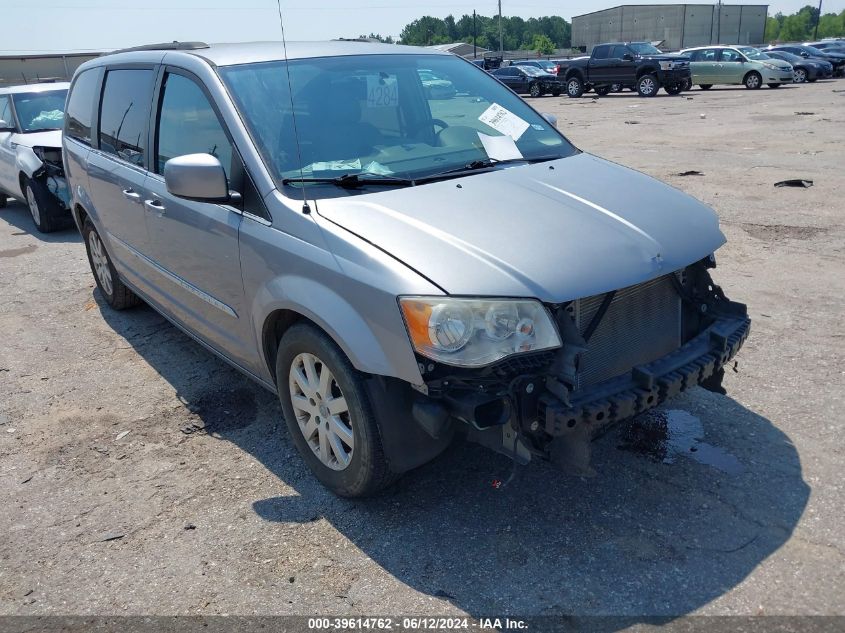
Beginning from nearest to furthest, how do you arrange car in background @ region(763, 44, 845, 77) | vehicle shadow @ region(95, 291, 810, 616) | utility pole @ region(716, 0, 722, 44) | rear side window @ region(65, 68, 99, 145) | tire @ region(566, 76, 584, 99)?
vehicle shadow @ region(95, 291, 810, 616) → rear side window @ region(65, 68, 99, 145) → tire @ region(566, 76, 584, 99) → car in background @ region(763, 44, 845, 77) → utility pole @ region(716, 0, 722, 44)

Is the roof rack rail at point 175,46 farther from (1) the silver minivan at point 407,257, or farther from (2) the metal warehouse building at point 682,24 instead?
(2) the metal warehouse building at point 682,24

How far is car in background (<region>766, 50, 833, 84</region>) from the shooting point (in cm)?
3111

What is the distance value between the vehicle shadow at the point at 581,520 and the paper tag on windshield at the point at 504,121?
1696mm

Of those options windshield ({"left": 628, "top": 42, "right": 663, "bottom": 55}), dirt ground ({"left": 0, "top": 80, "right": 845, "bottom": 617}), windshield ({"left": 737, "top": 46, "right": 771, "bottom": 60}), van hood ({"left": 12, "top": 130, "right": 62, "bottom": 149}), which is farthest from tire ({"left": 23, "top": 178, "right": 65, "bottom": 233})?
windshield ({"left": 737, "top": 46, "right": 771, "bottom": 60})

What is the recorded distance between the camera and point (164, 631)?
2.70m

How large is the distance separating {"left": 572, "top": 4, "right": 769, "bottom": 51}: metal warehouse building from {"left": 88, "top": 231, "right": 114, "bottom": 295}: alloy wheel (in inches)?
3711

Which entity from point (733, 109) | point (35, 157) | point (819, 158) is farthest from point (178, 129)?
point (733, 109)

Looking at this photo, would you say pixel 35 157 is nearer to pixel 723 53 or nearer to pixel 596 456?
pixel 596 456

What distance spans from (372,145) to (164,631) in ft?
7.44

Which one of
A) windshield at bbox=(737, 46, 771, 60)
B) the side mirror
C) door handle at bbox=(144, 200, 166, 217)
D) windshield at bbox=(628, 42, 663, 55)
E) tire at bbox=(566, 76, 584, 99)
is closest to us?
the side mirror

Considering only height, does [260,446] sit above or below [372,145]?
below

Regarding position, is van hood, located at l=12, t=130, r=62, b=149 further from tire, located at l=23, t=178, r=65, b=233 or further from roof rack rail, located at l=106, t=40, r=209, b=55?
roof rack rail, located at l=106, t=40, r=209, b=55

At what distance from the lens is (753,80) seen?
28.3 metres

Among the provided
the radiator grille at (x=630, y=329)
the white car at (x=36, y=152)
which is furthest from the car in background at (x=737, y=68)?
the radiator grille at (x=630, y=329)
